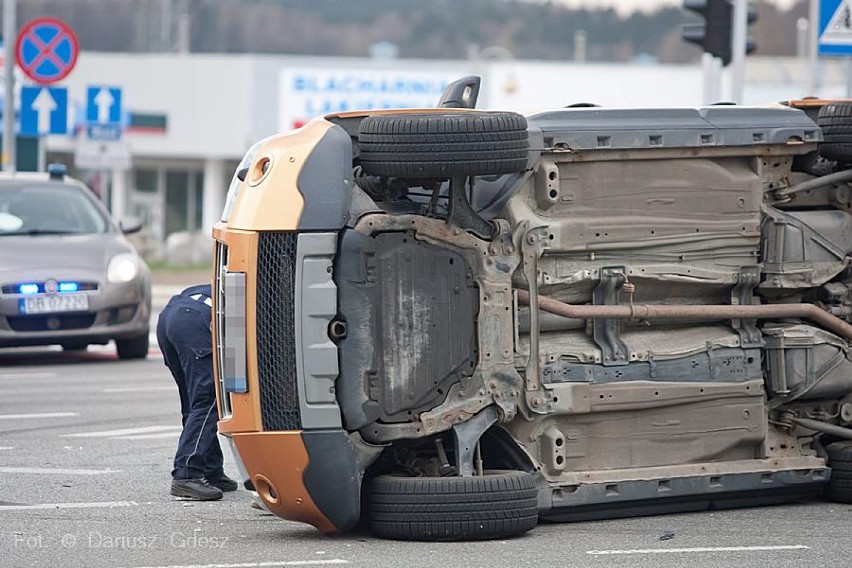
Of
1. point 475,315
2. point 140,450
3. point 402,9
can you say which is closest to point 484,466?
point 475,315

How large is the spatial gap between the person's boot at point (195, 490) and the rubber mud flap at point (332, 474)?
1.50 meters

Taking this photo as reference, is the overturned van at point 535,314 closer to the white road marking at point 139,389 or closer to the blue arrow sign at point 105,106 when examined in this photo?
the white road marking at point 139,389

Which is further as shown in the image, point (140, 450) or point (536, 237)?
point (140, 450)

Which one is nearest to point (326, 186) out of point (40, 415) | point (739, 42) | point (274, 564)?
→ point (274, 564)

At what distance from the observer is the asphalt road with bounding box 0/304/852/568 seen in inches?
271

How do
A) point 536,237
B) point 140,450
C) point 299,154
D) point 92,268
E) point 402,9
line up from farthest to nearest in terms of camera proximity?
point 402,9 → point 92,268 → point 140,450 → point 536,237 → point 299,154

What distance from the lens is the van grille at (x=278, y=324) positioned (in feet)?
23.4

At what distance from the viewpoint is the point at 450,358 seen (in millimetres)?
7422

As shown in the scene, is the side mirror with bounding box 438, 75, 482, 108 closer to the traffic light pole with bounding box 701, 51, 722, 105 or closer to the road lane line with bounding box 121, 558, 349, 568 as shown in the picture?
the road lane line with bounding box 121, 558, 349, 568

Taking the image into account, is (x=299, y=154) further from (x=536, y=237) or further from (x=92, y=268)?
(x=92, y=268)

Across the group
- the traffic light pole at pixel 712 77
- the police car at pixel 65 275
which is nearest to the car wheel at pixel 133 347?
the police car at pixel 65 275

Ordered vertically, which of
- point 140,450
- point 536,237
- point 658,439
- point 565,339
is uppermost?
point 536,237

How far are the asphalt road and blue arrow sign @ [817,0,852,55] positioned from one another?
5983mm

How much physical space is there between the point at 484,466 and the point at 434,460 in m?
0.27
